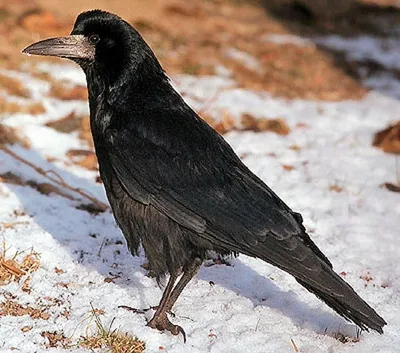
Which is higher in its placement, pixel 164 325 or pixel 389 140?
pixel 164 325

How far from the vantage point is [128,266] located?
15.9ft

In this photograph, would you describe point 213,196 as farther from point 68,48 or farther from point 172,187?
point 68,48

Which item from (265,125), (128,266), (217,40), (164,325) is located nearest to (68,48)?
(128,266)

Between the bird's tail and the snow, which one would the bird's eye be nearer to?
the snow

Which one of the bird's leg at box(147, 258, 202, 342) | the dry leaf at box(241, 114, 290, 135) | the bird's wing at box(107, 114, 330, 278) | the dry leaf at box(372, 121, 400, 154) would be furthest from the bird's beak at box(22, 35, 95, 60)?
the dry leaf at box(372, 121, 400, 154)

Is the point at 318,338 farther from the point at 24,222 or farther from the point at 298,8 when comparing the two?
the point at 298,8

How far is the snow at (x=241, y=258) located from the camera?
403 cm

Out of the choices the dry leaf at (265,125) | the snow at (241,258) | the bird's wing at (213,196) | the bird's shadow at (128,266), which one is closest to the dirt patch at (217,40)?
the dry leaf at (265,125)

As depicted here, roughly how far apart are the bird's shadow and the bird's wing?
0.50 meters

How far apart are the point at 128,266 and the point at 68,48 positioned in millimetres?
1404

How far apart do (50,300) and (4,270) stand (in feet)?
1.22

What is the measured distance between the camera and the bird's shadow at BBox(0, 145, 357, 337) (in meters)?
4.33

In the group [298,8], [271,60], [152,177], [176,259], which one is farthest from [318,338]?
[298,8]

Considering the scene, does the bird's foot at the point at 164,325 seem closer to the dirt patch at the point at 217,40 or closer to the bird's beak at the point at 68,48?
the bird's beak at the point at 68,48
